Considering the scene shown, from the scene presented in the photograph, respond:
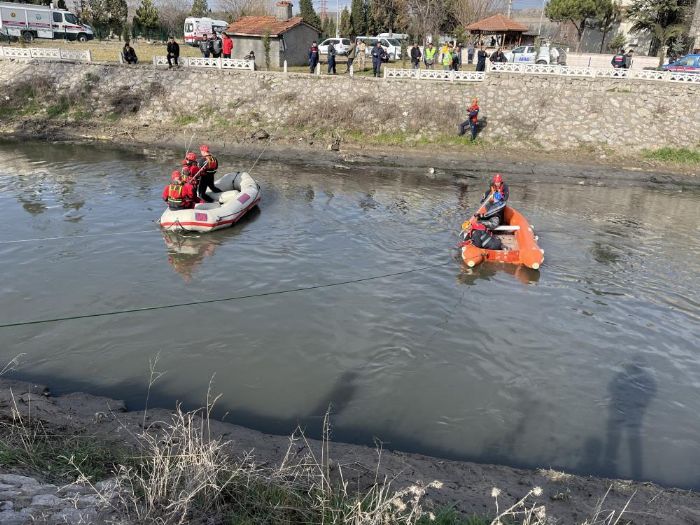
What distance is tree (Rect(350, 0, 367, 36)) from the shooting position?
1909 inches

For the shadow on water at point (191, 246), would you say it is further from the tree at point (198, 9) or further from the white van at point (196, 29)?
the tree at point (198, 9)

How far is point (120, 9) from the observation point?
1876 inches

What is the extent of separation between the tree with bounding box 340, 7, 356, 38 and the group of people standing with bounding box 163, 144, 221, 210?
1527 inches

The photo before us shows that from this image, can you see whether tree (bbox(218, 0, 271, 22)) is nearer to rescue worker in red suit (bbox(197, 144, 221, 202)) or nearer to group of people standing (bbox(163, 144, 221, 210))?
rescue worker in red suit (bbox(197, 144, 221, 202))

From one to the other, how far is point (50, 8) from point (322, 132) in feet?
92.0

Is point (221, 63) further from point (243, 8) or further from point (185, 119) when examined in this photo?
point (243, 8)

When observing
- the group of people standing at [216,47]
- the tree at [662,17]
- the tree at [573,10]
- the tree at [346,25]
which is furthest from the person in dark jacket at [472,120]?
the tree at [346,25]

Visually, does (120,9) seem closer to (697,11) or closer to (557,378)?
(697,11)

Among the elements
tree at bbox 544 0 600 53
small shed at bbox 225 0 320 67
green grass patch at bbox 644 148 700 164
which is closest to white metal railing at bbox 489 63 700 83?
green grass patch at bbox 644 148 700 164

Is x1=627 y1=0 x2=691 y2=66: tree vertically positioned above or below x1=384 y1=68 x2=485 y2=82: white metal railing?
above

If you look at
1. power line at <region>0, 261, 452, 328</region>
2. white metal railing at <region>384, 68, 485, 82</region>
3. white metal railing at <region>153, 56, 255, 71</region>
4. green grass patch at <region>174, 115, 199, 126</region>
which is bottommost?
power line at <region>0, 261, 452, 328</region>

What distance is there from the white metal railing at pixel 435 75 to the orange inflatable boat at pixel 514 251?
1339 centimetres

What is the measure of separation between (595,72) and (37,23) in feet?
119

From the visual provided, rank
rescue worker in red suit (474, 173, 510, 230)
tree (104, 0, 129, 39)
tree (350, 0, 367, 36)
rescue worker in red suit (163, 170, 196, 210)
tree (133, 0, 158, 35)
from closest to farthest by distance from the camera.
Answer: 1. rescue worker in red suit (474, 173, 510, 230)
2. rescue worker in red suit (163, 170, 196, 210)
3. tree (104, 0, 129, 39)
4. tree (133, 0, 158, 35)
5. tree (350, 0, 367, 36)
